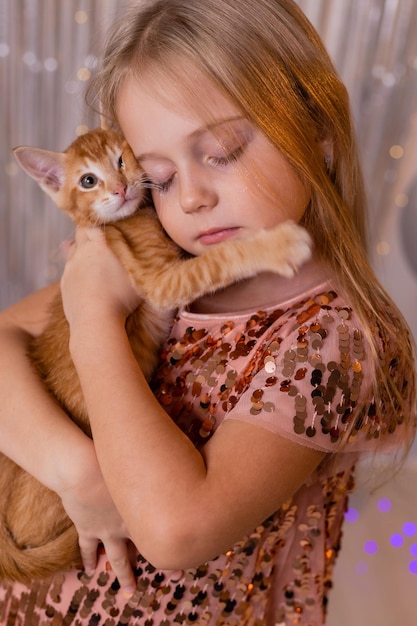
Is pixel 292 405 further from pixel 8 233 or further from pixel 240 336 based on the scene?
pixel 8 233

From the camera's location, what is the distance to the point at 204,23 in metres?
0.94

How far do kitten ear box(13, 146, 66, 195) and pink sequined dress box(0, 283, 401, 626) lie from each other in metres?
0.42

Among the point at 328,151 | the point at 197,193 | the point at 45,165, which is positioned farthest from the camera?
the point at 45,165

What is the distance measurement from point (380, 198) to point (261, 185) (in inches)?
47.4

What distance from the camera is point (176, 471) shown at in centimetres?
81

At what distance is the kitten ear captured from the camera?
4.02ft

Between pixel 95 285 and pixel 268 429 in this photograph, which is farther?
pixel 95 285

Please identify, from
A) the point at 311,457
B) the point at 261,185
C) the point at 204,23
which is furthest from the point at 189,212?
the point at 311,457

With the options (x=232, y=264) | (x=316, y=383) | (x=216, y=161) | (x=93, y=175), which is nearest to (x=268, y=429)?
(x=316, y=383)

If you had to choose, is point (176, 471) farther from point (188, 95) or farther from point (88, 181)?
point (88, 181)

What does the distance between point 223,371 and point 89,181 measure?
49 cm

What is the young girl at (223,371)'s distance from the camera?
831 mm

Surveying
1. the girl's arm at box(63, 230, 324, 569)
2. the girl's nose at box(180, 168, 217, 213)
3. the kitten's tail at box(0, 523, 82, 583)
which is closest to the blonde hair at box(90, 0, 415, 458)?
the girl's nose at box(180, 168, 217, 213)

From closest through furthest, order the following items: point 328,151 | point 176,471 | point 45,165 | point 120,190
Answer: point 176,471, point 328,151, point 120,190, point 45,165
